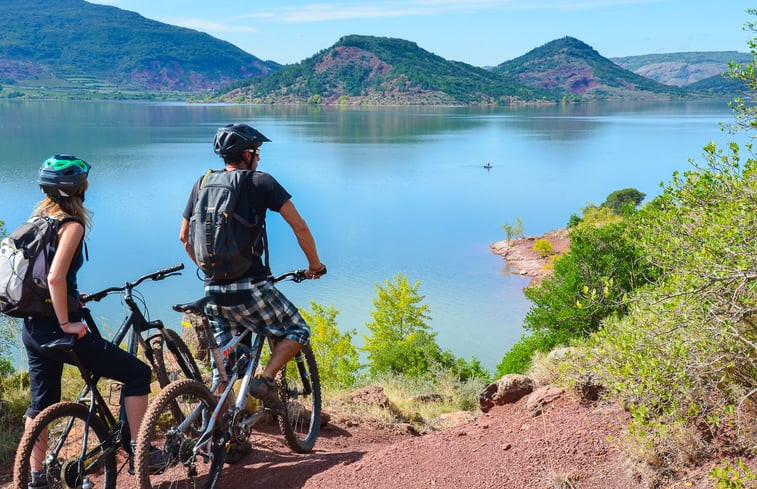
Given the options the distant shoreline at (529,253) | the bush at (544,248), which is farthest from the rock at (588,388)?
the bush at (544,248)

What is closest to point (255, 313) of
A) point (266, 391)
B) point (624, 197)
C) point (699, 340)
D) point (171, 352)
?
point (266, 391)

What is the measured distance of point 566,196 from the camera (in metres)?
54.2

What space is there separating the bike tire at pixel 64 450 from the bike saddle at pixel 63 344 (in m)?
0.32

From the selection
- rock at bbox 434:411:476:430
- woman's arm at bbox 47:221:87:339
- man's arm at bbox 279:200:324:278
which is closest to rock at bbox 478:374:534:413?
rock at bbox 434:411:476:430

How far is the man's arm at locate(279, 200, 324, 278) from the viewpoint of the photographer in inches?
150

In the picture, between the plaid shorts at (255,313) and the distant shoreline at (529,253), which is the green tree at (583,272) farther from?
the distant shoreline at (529,253)

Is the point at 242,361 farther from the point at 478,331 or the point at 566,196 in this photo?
the point at 566,196

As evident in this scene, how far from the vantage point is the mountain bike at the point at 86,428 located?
337 centimetres

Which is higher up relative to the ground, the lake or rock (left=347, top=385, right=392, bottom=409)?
rock (left=347, top=385, right=392, bottom=409)

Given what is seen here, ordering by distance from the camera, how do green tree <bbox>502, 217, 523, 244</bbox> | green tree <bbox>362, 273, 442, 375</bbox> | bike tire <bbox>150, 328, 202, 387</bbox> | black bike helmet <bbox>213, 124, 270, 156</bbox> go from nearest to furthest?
black bike helmet <bbox>213, 124, 270, 156</bbox>
bike tire <bbox>150, 328, 202, 387</bbox>
green tree <bbox>362, 273, 442, 375</bbox>
green tree <bbox>502, 217, 523, 244</bbox>

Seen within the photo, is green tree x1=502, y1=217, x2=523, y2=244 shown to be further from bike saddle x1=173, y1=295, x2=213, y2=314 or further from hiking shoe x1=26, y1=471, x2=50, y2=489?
hiking shoe x1=26, y1=471, x2=50, y2=489

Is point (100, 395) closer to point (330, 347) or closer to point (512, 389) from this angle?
point (512, 389)

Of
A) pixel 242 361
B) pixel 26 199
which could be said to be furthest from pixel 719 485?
pixel 26 199

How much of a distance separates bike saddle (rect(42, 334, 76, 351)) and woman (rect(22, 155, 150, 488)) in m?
0.03
